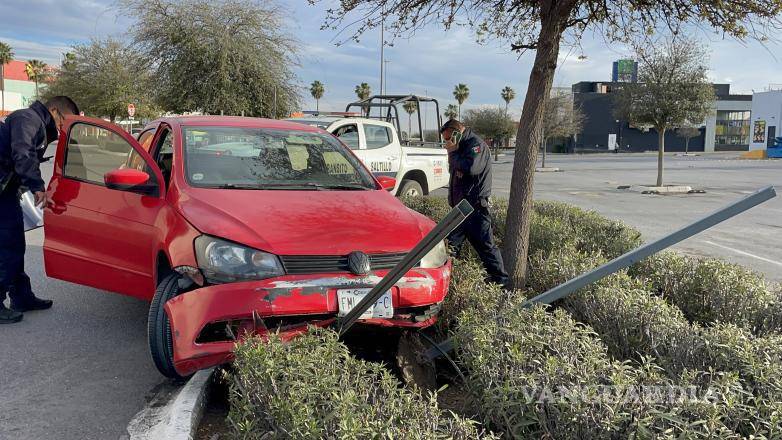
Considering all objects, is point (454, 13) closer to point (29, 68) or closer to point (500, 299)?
point (500, 299)

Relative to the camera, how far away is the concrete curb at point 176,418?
2.81 metres

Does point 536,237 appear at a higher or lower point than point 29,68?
lower

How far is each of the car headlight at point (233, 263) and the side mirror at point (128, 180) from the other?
1095 mm

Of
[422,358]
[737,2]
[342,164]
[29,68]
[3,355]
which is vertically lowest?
[3,355]

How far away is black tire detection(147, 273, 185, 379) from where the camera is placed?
12.0 ft

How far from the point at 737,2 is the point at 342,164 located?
321cm

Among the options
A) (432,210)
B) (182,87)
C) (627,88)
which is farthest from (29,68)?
(432,210)

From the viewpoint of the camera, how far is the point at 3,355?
4.49m

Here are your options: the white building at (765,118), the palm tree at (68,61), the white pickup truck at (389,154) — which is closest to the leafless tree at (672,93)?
the white pickup truck at (389,154)

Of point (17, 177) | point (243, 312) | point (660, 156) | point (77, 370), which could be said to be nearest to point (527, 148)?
point (243, 312)

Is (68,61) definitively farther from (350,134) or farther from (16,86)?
(16,86)

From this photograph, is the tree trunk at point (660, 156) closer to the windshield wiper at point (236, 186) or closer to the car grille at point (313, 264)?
the windshield wiper at point (236, 186)

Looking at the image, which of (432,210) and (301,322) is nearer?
(301,322)

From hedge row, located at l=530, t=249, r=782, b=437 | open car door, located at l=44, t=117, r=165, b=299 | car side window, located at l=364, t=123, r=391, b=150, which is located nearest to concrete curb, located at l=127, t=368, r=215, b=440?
open car door, located at l=44, t=117, r=165, b=299
